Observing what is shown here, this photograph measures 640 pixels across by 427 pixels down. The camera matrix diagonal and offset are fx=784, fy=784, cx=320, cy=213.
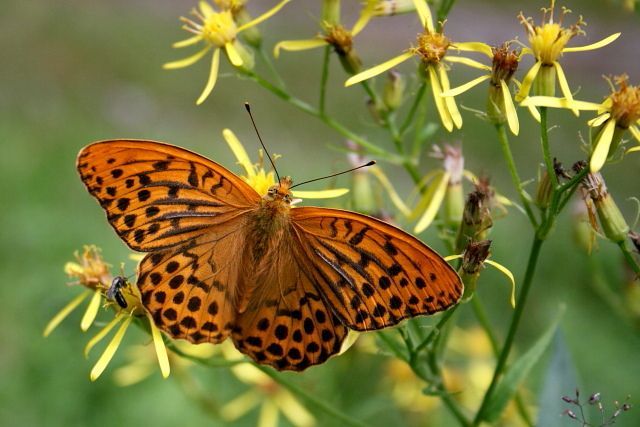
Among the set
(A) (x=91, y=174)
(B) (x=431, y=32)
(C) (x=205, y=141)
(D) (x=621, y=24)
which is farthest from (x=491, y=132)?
(A) (x=91, y=174)

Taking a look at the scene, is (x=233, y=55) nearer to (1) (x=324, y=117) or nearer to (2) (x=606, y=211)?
(1) (x=324, y=117)

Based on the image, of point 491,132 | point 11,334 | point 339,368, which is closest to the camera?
point 339,368

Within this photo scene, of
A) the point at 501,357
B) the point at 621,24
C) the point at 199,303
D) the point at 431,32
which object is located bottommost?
the point at 501,357

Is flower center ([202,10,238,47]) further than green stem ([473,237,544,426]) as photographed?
Yes

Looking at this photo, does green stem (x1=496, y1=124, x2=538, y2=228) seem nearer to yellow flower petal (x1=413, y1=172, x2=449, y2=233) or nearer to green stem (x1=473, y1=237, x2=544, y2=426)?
green stem (x1=473, y1=237, x2=544, y2=426)

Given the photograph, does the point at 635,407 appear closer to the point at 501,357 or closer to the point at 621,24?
the point at 501,357

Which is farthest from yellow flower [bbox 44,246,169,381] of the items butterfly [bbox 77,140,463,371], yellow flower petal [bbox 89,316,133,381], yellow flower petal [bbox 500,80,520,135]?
yellow flower petal [bbox 500,80,520,135]
